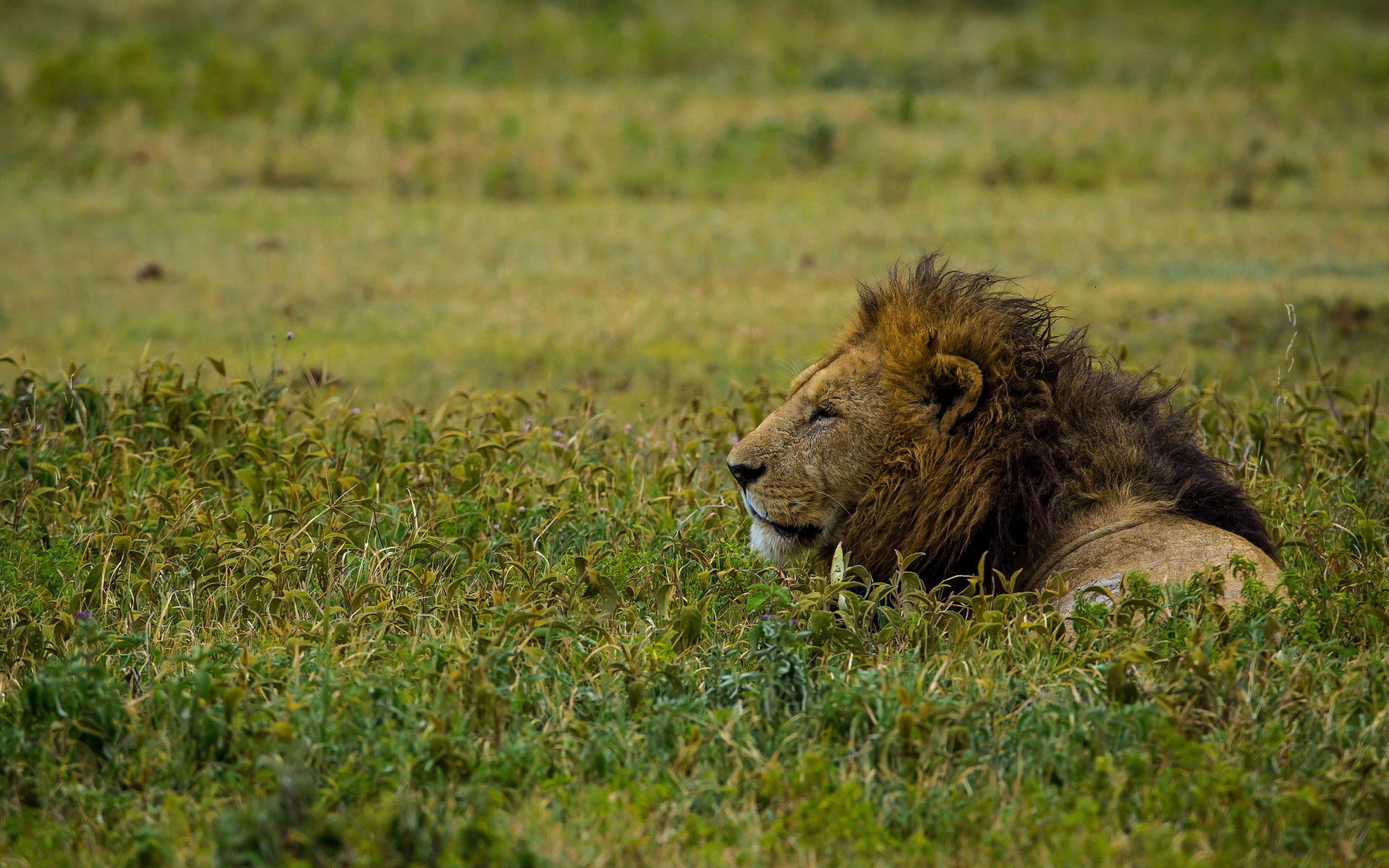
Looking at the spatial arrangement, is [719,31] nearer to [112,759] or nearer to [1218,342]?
[1218,342]

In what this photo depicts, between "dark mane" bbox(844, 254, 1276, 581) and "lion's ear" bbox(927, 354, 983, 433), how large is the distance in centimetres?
3

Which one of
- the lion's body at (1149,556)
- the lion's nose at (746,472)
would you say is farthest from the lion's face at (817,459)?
the lion's body at (1149,556)

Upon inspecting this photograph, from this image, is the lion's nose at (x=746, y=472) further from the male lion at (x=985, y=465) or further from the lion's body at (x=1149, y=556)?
the lion's body at (x=1149, y=556)

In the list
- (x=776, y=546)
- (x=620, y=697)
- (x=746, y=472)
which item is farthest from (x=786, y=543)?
(x=620, y=697)

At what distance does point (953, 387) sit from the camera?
4.21 metres

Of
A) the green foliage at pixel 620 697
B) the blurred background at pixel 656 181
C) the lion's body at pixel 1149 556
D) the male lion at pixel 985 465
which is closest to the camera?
the green foliage at pixel 620 697

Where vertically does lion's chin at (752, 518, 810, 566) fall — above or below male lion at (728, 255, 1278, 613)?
below

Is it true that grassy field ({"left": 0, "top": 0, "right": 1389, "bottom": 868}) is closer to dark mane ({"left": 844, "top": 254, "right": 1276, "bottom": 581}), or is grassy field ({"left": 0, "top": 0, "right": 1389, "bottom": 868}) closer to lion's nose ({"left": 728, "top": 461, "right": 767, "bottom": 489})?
dark mane ({"left": 844, "top": 254, "right": 1276, "bottom": 581})

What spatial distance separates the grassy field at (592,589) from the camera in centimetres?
307

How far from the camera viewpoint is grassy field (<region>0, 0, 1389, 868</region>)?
3.07m

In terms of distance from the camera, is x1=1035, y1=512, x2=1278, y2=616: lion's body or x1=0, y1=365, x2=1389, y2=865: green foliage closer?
x1=0, y1=365, x2=1389, y2=865: green foliage

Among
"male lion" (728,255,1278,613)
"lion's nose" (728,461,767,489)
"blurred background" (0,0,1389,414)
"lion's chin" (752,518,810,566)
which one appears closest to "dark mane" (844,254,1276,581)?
"male lion" (728,255,1278,613)

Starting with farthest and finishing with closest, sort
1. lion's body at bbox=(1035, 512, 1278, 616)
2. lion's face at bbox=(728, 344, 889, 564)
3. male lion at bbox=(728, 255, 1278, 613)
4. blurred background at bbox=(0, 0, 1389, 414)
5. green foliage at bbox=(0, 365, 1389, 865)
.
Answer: blurred background at bbox=(0, 0, 1389, 414)
lion's face at bbox=(728, 344, 889, 564)
male lion at bbox=(728, 255, 1278, 613)
lion's body at bbox=(1035, 512, 1278, 616)
green foliage at bbox=(0, 365, 1389, 865)

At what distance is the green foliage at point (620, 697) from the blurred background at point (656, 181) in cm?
187
